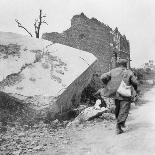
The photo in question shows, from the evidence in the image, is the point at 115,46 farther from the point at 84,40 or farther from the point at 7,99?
the point at 7,99

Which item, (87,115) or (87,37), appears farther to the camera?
(87,37)

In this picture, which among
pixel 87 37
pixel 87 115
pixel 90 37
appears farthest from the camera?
pixel 90 37

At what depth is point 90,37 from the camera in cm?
2981

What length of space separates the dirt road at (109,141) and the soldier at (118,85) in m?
0.24

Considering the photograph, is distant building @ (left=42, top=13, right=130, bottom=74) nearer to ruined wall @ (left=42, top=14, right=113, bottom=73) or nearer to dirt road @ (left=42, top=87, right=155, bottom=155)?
ruined wall @ (left=42, top=14, right=113, bottom=73)

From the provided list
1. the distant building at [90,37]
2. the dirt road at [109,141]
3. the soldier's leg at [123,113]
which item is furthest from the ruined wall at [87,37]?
the soldier's leg at [123,113]

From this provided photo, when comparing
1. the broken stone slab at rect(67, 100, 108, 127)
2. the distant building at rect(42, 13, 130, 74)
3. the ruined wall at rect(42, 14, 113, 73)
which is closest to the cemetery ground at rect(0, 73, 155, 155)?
the broken stone slab at rect(67, 100, 108, 127)

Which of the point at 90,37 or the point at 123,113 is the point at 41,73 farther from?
the point at 90,37

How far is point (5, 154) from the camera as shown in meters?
4.40

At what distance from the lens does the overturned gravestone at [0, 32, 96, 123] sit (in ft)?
20.7

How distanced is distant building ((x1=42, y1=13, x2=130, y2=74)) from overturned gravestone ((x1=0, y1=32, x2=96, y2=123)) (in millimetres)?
21143

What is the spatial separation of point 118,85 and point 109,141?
907 millimetres

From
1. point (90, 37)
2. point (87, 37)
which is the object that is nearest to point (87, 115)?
point (87, 37)

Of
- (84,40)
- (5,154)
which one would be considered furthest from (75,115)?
(84,40)
